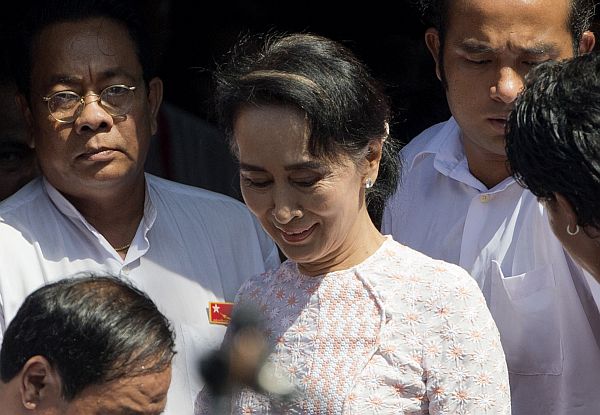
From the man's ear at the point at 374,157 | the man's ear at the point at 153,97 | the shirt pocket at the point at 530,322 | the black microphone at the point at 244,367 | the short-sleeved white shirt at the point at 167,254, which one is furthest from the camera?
the man's ear at the point at 153,97

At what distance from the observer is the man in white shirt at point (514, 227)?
2.75 m

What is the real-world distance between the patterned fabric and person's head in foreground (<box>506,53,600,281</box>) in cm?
27

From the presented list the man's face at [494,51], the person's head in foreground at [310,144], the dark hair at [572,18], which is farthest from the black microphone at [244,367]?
the dark hair at [572,18]

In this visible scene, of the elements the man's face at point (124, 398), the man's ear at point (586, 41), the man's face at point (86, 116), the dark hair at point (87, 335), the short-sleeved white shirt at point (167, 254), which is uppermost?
the man's ear at point (586, 41)

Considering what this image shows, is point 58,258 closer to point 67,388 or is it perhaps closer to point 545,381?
point 67,388

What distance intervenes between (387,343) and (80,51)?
1.20 m

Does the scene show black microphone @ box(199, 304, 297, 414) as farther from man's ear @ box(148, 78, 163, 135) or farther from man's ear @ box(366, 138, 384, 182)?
man's ear @ box(148, 78, 163, 135)

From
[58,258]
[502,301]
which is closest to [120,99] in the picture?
[58,258]

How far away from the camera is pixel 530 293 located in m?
2.77

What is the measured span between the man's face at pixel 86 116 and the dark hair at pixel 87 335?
3.03 ft

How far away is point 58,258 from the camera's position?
2.92m

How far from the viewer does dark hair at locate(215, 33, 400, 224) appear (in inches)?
93.7

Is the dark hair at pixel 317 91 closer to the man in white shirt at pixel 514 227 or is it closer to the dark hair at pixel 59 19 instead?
the man in white shirt at pixel 514 227

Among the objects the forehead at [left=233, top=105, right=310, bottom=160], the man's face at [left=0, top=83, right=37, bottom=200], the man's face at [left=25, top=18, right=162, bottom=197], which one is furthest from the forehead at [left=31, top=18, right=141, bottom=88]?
the forehead at [left=233, top=105, right=310, bottom=160]
